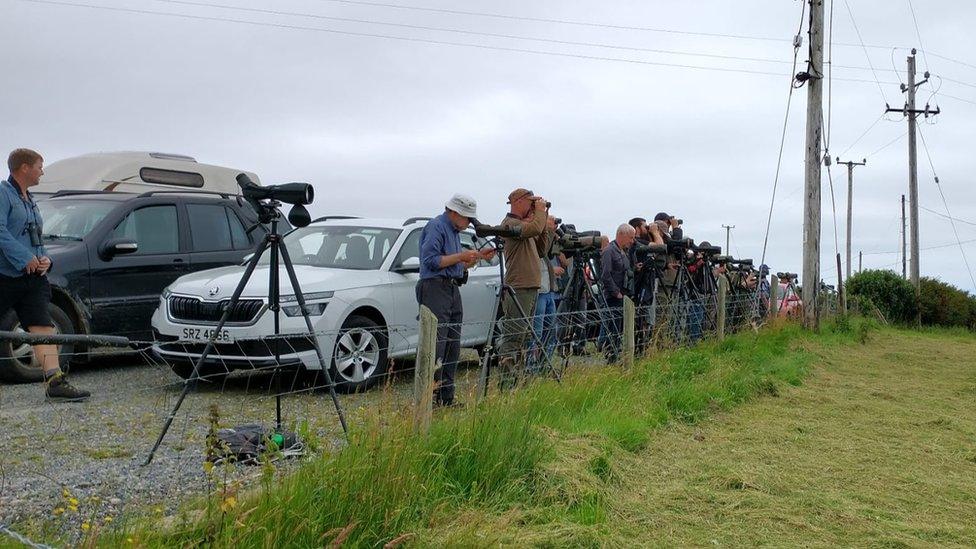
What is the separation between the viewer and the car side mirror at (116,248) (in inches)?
349

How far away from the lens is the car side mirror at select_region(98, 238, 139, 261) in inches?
349

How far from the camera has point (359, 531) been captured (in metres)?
3.96

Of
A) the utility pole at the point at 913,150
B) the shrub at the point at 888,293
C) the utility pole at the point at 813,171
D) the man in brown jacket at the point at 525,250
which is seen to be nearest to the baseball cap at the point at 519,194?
the man in brown jacket at the point at 525,250

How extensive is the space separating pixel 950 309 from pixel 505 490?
26338mm

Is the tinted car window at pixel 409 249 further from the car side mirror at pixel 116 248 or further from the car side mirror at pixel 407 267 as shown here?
the car side mirror at pixel 116 248

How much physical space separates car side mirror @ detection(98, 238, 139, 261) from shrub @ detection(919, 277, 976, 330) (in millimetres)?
A: 23960

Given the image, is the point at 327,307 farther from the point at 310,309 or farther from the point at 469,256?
the point at 469,256

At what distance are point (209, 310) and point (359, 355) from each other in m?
1.38

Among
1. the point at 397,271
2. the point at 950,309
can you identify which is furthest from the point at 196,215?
the point at 950,309

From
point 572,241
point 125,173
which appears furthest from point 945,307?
point 125,173

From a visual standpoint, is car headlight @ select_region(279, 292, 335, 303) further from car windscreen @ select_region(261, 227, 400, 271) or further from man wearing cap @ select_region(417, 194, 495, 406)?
man wearing cap @ select_region(417, 194, 495, 406)

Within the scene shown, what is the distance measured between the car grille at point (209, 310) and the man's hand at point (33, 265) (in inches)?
54.5

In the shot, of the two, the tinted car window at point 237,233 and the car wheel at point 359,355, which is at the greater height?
the tinted car window at point 237,233

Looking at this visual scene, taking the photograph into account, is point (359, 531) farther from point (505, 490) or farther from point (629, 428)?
point (629, 428)
